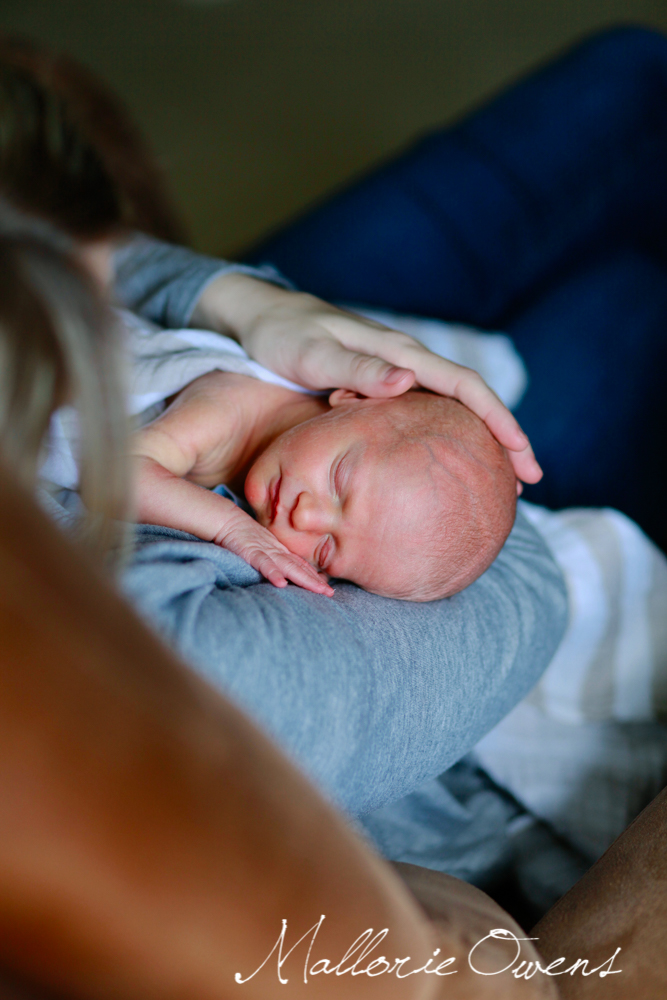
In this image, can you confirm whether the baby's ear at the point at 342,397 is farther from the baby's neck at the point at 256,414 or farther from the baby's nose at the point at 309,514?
the baby's nose at the point at 309,514

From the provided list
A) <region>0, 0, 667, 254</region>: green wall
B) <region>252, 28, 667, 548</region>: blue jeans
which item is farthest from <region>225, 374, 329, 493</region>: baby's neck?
<region>0, 0, 667, 254</region>: green wall

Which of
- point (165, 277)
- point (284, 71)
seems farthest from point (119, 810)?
point (284, 71)

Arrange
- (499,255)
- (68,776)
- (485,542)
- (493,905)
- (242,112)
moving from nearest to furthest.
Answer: (68,776) → (493,905) → (485,542) → (499,255) → (242,112)

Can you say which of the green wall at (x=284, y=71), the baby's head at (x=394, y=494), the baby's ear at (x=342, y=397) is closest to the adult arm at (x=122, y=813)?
the baby's head at (x=394, y=494)

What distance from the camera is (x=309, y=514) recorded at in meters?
0.93

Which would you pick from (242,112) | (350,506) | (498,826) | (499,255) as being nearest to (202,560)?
(350,506)

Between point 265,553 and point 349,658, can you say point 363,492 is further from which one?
point 349,658

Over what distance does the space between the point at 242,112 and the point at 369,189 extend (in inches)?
79.5

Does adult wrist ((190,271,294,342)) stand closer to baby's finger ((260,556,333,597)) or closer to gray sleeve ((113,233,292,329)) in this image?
gray sleeve ((113,233,292,329))

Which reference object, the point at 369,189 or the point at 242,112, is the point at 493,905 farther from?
the point at 242,112

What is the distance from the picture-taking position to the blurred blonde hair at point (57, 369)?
0.43 m

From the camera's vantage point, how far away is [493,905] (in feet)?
2.12

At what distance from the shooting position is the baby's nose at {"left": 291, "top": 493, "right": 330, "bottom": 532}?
36.8 inches

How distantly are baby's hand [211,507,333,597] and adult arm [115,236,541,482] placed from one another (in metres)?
0.26
